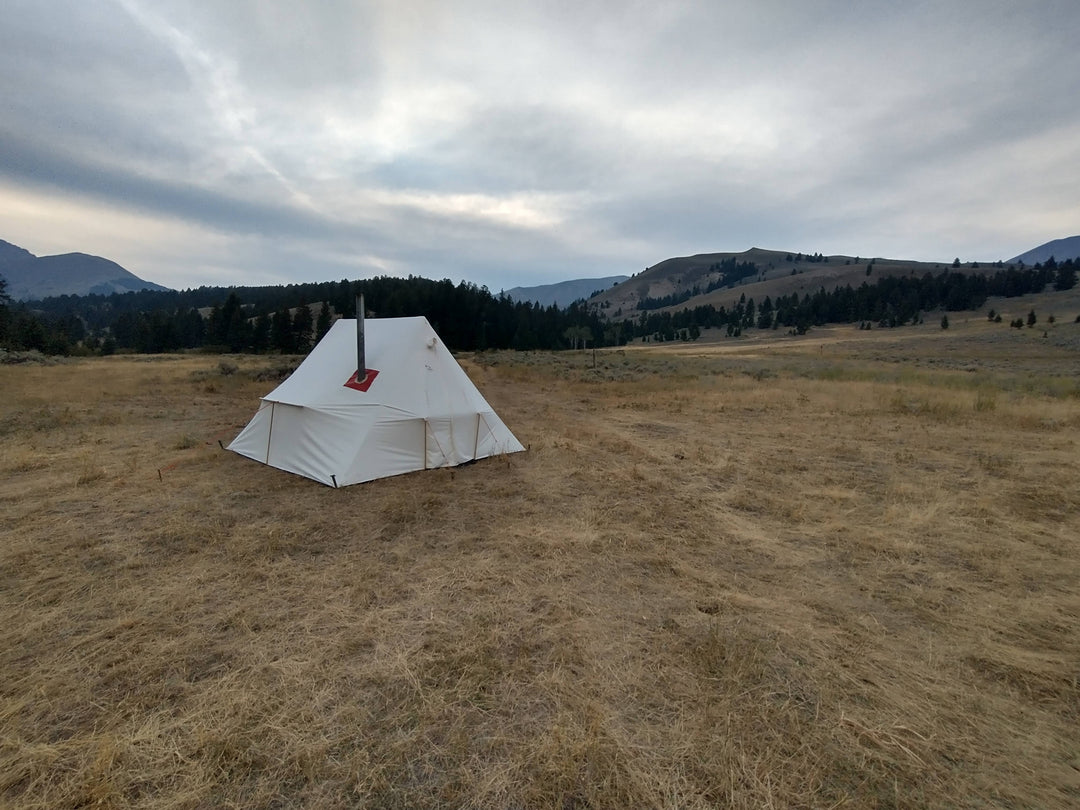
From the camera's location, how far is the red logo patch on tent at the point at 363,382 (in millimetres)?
9109

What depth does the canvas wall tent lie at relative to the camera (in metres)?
8.75

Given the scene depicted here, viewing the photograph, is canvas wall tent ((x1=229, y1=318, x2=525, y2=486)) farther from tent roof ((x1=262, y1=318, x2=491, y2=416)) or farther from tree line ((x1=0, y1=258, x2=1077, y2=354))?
tree line ((x1=0, y1=258, x2=1077, y2=354))

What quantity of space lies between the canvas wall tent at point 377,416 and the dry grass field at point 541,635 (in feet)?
1.75

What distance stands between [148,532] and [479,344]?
52073 mm

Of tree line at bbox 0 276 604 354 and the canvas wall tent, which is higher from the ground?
tree line at bbox 0 276 604 354

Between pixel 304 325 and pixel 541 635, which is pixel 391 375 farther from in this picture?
pixel 304 325

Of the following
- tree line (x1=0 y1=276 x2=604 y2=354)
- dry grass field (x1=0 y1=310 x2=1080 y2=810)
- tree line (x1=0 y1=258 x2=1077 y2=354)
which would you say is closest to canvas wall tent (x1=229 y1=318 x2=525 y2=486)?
dry grass field (x1=0 y1=310 x2=1080 y2=810)

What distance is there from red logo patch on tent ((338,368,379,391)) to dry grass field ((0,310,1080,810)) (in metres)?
2.02

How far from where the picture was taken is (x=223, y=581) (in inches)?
198

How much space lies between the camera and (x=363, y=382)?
9.16 m

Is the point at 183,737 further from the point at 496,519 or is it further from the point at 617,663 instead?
the point at 496,519

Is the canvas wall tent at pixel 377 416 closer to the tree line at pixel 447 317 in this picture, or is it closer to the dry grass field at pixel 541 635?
the dry grass field at pixel 541 635

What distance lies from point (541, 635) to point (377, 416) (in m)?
5.99

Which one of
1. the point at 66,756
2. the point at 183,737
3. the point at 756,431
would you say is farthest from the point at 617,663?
the point at 756,431
